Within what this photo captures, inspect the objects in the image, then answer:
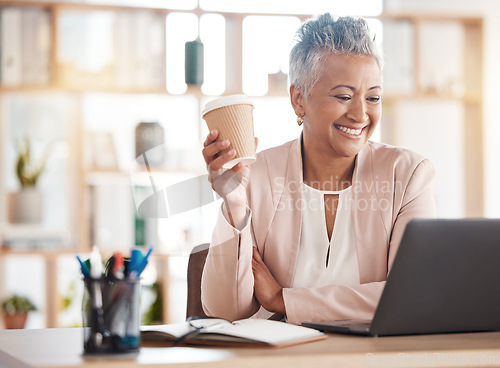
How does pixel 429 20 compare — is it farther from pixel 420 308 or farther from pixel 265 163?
pixel 420 308

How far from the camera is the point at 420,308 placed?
3.61 ft

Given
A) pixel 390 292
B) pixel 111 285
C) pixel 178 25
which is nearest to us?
pixel 111 285

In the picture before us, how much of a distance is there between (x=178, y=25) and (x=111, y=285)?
3053 mm

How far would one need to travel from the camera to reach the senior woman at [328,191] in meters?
1.58

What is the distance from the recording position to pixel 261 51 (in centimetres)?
391

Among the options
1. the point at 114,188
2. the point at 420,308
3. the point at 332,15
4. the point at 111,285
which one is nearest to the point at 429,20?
the point at 114,188

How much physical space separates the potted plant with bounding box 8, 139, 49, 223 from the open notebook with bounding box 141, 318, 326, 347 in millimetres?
2673

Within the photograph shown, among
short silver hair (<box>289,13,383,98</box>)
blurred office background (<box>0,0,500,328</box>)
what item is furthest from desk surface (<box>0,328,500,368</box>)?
blurred office background (<box>0,0,500,328</box>)

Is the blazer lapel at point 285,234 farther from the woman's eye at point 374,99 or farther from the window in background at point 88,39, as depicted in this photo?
the window in background at point 88,39

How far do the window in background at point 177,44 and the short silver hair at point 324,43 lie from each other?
2.12 meters

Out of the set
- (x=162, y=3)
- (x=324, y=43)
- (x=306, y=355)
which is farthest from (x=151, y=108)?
(x=306, y=355)

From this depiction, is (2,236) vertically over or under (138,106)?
under

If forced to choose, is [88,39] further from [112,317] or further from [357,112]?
[112,317]

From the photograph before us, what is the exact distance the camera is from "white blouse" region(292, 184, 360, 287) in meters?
1.66
